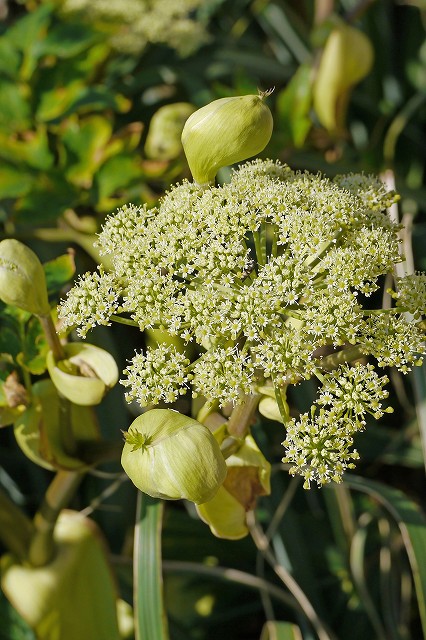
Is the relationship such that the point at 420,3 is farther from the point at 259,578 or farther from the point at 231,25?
the point at 259,578

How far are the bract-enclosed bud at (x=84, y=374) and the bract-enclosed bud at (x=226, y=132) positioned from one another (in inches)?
6.3

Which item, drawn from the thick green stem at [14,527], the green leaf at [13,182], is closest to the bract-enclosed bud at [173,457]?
the thick green stem at [14,527]

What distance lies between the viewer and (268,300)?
0.42 meters

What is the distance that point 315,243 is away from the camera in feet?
1.45

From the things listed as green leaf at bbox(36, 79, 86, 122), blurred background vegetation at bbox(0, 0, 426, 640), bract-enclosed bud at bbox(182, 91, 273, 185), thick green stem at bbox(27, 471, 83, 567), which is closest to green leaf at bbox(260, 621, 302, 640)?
blurred background vegetation at bbox(0, 0, 426, 640)

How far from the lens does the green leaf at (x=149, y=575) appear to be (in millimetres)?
600

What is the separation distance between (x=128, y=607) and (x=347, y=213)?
1.92 ft

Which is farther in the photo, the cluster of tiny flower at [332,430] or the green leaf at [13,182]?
the green leaf at [13,182]

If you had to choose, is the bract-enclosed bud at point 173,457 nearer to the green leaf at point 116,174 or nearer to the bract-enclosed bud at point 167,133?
the green leaf at point 116,174

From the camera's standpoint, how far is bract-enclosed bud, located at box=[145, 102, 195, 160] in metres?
0.95

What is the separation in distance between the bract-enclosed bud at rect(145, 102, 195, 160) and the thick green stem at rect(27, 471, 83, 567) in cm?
50

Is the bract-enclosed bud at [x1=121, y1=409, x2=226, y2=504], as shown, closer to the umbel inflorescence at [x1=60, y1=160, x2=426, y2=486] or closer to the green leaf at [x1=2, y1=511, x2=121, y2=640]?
the umbel inflorescence at [x1=60, y1=160, x2=426, y2=486]

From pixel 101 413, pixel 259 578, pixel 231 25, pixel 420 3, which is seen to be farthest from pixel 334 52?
pixel 259 578

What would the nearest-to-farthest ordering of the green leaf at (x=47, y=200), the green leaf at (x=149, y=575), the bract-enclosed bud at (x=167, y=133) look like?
the green leaf at (x=149, y=575) < the green leaf at (x=47, y=200) < the bract-enclosed bud at (x=167, y=133)
